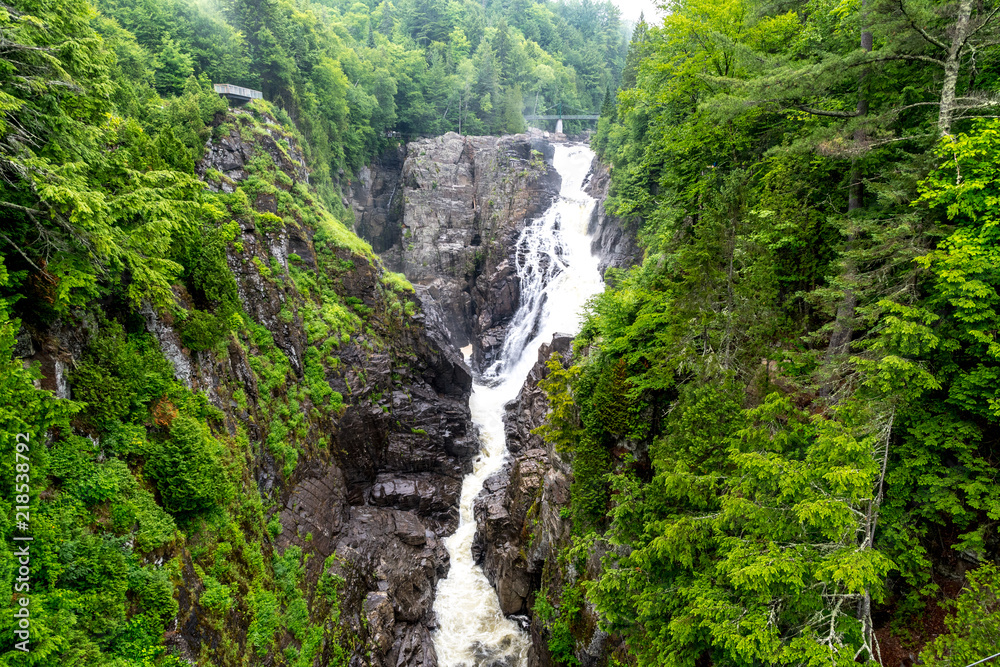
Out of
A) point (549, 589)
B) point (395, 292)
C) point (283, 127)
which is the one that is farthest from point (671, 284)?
point (283, 127)

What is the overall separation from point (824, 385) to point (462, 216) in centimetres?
3955

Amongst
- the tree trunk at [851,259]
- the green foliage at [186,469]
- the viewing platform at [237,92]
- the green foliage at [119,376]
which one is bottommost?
the green foliage at [186,469]

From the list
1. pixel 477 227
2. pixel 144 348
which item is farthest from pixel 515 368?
pixel 144 348

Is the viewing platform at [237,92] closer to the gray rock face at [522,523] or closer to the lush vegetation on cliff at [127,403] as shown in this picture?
the lush vegetation on cliff at [127,403]

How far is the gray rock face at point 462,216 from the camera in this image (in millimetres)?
40562

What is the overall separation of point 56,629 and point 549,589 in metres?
12.8

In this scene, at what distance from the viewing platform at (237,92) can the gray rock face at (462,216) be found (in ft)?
44.3

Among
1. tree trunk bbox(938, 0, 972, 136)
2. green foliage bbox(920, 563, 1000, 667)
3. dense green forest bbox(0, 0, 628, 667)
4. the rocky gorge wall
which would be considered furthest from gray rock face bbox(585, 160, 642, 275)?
green foliage bbox(920, 563, 1000, 667)

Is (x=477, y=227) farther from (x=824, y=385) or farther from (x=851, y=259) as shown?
(x=824, y=385)

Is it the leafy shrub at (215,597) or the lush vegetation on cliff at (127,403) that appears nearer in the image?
the lush vegetation on cliff at (127,403)

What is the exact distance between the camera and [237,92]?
29.3 meters

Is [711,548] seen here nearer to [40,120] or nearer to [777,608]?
[777,608]

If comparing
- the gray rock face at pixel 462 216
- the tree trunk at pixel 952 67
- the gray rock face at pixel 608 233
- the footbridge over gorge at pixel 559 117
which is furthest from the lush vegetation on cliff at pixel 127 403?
the footbridge over gorge at pixel 559 117

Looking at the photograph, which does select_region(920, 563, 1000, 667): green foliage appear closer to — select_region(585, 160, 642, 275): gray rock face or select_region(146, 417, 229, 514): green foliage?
select_region(146, 417, 229, 514): green foliage
